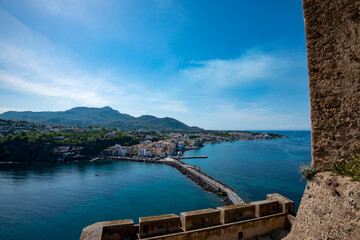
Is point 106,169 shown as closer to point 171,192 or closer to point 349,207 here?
point 171,192

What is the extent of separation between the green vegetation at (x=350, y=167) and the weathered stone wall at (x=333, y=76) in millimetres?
82

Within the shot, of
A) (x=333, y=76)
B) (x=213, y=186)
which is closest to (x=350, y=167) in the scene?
(x=333, y=76)

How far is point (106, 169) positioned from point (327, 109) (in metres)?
44.5

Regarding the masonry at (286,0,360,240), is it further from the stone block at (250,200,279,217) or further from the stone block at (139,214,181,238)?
the stone block at (139,214,181,238)

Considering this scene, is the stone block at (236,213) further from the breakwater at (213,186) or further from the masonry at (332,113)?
the breakwater at (213,186)

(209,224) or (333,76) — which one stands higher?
(333,76)

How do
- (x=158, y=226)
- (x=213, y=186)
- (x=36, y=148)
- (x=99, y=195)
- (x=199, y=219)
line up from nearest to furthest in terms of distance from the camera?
(x=158, y=226)
(x=199, y=219)
(x=99, y=195)
(x=213, y=186)
(x=36, y=148)

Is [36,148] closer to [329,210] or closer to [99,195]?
[99,195]

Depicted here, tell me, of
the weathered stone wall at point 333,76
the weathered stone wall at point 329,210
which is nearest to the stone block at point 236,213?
the weathered stone wall at point 329,210

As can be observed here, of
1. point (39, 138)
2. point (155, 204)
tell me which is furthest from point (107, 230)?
point (39, 138)

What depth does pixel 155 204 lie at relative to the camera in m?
21.7

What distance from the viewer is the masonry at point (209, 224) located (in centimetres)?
363

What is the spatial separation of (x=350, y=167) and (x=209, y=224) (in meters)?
3.06

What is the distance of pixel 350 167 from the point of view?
265 cm
